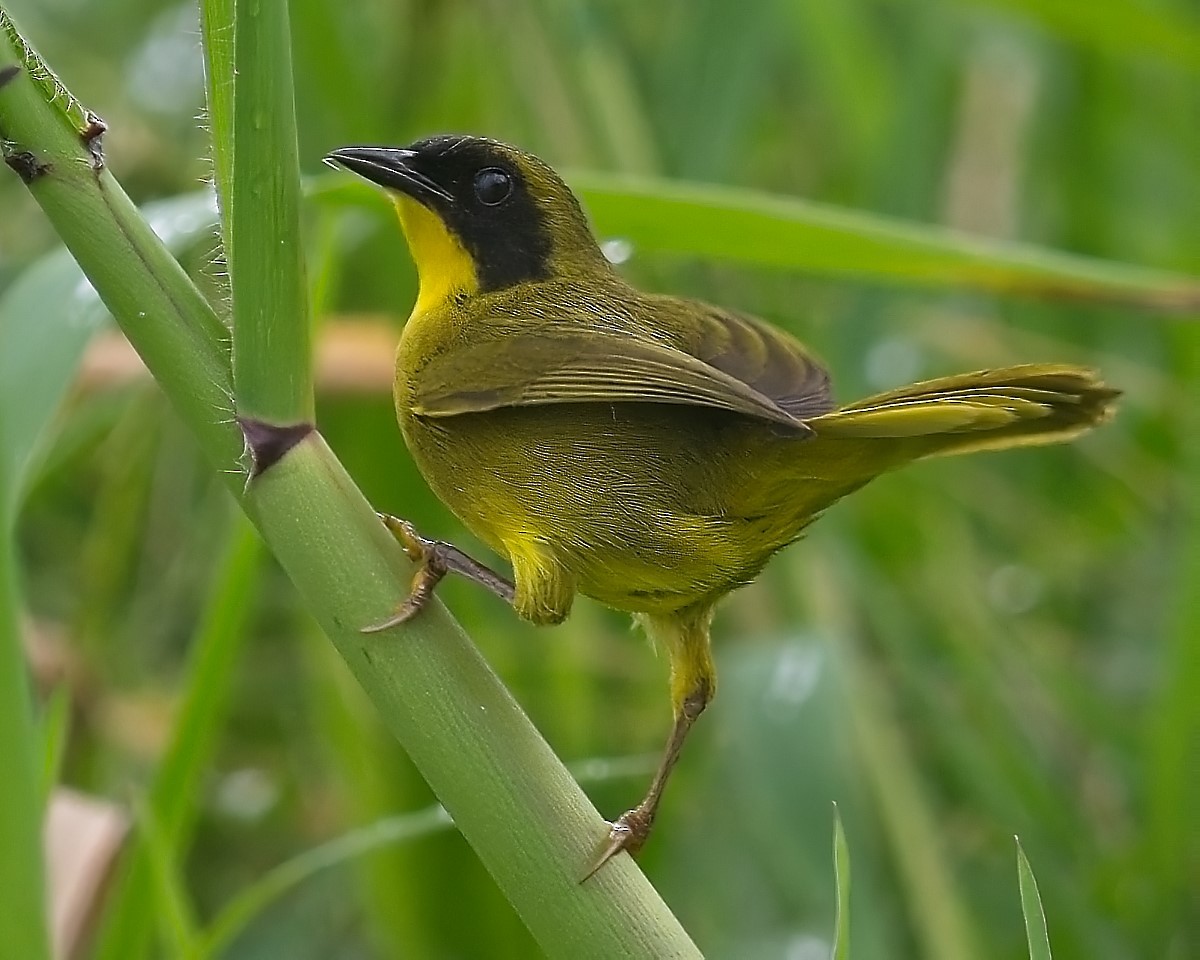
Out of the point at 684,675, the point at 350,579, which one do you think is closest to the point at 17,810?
the point at 350,579

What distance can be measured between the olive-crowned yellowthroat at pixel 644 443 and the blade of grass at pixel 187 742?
0.28m

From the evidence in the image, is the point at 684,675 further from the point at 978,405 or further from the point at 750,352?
the point at 978,405

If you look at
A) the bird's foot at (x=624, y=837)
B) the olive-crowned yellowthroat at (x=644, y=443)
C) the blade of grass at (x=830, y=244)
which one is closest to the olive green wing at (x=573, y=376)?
the olive-crowned yellowthroat at (x=644, y=443)

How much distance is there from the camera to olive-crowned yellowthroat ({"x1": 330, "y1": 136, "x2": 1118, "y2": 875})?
5.67 feet

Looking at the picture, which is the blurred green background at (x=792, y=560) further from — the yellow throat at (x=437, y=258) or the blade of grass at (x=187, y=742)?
the blade of grass at (x=187, y=742)

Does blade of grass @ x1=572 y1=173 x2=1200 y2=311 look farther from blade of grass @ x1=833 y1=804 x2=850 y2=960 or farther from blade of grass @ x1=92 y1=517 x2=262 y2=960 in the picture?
blade of grass @ x1=833 y1=804 x2=850 y2=960

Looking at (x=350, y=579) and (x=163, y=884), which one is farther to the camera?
(x=163, y=884)

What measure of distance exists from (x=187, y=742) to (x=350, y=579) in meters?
0.84

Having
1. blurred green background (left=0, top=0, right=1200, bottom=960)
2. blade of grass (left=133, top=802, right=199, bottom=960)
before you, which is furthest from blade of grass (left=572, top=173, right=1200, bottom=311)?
A: blade of grass (left=133, top=802, right=199, bottom=960)

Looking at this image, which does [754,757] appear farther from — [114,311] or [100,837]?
[114,311]

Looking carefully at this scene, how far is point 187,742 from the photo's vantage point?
1861 mm

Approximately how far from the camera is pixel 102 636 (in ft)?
11.0

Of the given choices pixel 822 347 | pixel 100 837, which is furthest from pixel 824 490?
pixel 822 347

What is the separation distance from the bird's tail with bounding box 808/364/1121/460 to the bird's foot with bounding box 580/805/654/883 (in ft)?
1.56
